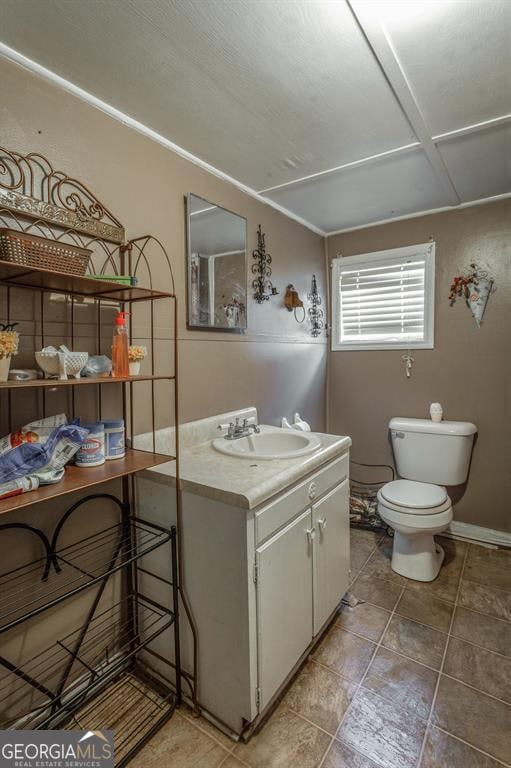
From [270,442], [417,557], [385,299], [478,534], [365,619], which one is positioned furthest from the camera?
[385,299]

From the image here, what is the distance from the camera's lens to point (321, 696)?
1.42 m

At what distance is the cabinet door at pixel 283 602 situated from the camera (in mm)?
1258

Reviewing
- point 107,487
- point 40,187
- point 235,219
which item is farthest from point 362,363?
point 40,187

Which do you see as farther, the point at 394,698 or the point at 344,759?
the point at 394,698

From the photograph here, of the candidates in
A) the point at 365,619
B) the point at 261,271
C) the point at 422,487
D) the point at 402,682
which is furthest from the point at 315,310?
the point at 402,682

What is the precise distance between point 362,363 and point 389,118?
165cm

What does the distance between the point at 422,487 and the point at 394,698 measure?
1.13 meters

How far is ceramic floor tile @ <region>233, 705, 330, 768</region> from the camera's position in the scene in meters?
1.20

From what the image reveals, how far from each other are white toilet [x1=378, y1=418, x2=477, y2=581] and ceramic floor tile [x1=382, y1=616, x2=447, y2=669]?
39 cm

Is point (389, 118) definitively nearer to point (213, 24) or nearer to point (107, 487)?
point (213, 24)

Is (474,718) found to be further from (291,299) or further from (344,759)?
(291,299)

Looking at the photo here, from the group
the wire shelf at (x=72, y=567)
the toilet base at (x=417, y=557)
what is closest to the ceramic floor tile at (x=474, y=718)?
the toilet base at (x=417, y=557)

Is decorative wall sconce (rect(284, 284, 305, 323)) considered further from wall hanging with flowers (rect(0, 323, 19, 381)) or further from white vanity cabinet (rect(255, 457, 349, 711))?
wall hanging with flowers (rect(0, 323, 19, 381))

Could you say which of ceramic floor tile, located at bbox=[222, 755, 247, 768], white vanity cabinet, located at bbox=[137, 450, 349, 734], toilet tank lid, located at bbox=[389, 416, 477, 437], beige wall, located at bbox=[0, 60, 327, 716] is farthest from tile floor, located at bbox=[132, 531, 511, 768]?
toilet tank lid, located at bbox=[389, 416, 477, 437]
